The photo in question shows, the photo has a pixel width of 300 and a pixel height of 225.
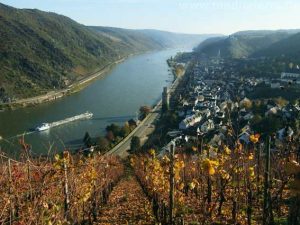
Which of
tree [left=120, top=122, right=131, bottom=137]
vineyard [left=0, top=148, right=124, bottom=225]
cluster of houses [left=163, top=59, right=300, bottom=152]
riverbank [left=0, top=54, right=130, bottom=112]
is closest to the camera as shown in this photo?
vineyard [left=0, top=148, right=124, bottom=225]

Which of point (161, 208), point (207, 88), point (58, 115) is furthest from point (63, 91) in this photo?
point (161, 208)

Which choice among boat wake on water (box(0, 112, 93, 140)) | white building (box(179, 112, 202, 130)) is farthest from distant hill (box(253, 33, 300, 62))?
boat wake on water (box(0, 112, 93, 140))

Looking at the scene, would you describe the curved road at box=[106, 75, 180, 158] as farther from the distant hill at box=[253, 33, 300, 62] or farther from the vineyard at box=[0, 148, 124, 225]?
the distant hill at box=[253, 33, 300, 62]

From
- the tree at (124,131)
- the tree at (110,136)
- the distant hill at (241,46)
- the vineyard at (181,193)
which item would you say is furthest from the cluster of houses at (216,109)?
the distant hill at (241,46)

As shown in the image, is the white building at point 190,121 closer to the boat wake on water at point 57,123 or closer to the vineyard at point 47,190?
the boat wake on water at point 57,123

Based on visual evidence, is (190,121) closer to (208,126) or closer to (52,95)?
(208,126)

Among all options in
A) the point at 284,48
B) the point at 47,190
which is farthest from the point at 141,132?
the point at 284,48
